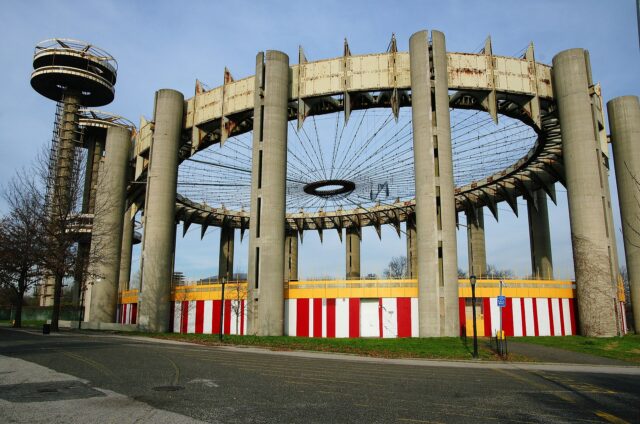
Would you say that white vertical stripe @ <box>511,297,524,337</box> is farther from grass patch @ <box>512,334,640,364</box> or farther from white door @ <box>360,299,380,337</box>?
white door @ <box>360,299,380,337</box>

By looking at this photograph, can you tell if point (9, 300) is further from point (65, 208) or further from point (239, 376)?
point (239, 376)

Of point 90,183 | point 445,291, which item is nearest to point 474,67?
point 445,291

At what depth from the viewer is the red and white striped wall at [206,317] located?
156 feet

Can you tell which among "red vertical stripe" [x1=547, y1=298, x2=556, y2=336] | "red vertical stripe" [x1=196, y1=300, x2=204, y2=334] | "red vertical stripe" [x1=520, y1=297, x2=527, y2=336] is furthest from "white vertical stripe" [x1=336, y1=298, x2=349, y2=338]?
"red vertical stripe" [x1=547, y1=298, x2=556, y2=336]

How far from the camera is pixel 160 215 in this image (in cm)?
5100

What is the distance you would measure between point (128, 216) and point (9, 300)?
31.6 meters

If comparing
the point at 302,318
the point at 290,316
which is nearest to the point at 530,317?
the point at 302,318

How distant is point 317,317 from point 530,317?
1902 cm

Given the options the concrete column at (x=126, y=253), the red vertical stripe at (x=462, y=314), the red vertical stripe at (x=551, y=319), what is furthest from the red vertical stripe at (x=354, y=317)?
the concrete column at (x=126, y=253)

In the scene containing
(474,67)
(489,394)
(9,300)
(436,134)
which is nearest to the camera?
(489,394)

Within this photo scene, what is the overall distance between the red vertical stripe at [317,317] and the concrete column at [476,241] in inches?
1139

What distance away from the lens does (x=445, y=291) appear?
37.9 meters

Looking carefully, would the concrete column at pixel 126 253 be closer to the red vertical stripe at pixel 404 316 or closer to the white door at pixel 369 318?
the white door at pixel 369 318

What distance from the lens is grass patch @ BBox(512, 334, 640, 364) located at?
27255 mm
